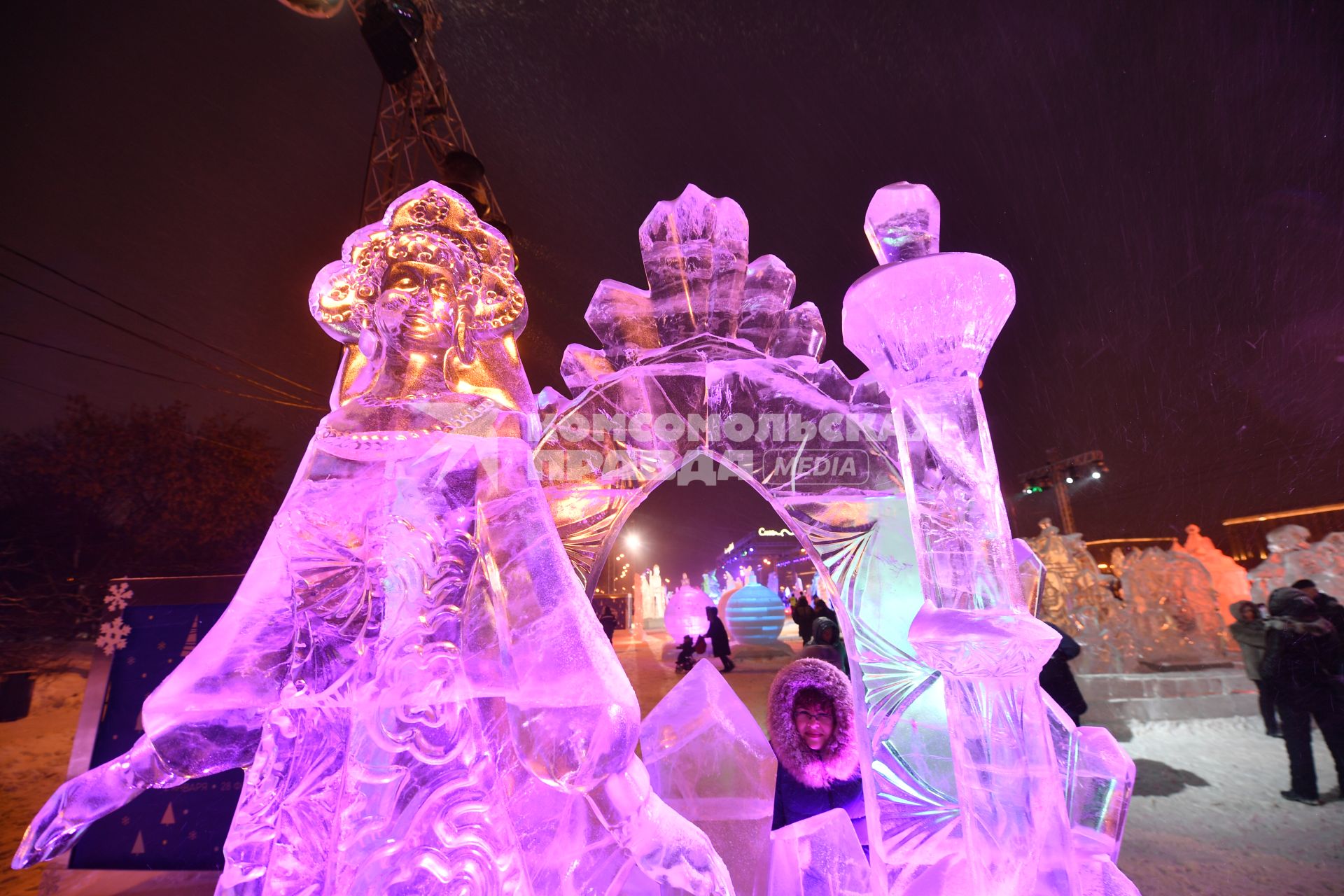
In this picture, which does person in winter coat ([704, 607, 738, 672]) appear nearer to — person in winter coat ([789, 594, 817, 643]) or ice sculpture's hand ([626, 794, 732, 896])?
person in winter coat ([789, 594, 817, 643])

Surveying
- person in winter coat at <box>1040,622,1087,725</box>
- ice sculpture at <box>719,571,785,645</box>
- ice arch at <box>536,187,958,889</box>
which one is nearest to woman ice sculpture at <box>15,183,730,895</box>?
ice arch at <box>536,187,958,889</box>

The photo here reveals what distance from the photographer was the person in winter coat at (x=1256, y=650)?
4004 millimetres

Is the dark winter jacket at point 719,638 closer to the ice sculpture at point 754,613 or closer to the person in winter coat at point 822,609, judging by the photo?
the person in winter coat at point 822,609

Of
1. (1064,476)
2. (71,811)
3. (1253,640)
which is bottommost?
(1253,640)

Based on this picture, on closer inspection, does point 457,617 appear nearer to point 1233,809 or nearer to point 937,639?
point 937,639

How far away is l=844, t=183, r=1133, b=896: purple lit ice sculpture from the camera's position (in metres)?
0.96

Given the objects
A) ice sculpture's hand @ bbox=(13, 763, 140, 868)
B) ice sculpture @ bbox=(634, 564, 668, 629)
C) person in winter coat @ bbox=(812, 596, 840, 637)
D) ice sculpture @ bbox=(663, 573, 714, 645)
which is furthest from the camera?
ice sculpture @ bbox=(634, 564, 668, 629)

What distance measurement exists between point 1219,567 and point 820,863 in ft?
36.7

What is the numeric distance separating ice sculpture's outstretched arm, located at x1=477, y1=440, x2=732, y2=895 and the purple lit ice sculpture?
497 mm

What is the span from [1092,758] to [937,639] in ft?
1.88

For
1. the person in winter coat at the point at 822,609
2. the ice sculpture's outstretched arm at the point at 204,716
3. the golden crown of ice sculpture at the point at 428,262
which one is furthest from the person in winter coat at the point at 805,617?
the ice sculpture's outstretched arm at the point at 204,716

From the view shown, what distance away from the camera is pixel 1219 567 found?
8.76 m

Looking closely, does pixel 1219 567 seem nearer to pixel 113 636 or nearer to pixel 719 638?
pixel 719 638

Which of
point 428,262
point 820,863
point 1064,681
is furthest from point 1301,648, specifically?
point 428,262
